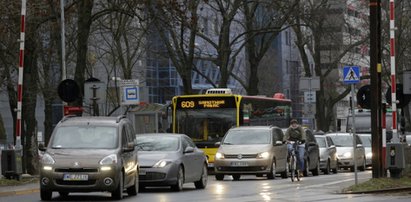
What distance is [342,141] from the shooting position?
41.6m

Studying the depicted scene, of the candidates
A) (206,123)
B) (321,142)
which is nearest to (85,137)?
(206,123)

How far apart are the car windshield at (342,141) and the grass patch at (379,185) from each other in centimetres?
1854

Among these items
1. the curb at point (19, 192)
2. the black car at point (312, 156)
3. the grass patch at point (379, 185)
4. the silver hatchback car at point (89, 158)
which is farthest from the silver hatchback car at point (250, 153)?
the silver hatchback car at point (89, 158)

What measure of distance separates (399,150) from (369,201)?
4.26 meters

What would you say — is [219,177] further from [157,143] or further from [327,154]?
[327,154]

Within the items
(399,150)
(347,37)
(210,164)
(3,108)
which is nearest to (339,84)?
(347,37)

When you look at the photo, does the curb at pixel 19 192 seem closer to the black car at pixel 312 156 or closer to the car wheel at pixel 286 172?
the car wheel at pixel 286 172

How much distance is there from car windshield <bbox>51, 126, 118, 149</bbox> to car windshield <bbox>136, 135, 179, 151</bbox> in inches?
127

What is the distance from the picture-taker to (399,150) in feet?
74.2

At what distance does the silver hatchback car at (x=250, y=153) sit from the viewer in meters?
29.0

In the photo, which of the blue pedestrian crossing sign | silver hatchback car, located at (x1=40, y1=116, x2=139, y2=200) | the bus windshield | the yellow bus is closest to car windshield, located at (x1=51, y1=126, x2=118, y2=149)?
silver hatchback car, located at (x1=40, y1=116, x2=139, y2=200)

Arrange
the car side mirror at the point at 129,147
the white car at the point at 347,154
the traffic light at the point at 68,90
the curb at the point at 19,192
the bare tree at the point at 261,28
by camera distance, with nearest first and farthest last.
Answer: the car side mirror at the point at 129,147 < the curb at the point at 19,192 < the traffic light at the point at 68,90 < the white car at the point at 347,154 < the bare tree at the point at 261,28

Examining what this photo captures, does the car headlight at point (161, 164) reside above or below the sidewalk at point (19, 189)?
above

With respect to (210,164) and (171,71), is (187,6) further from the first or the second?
(171,71)
